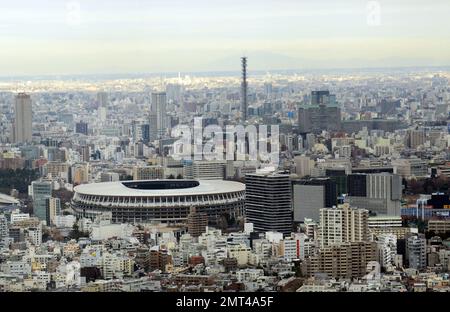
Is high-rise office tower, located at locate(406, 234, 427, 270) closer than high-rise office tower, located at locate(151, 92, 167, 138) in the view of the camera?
Yes

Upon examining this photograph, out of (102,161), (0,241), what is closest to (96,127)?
(102,161)

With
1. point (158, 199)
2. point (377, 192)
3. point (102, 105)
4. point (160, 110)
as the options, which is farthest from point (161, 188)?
point (377, 192)

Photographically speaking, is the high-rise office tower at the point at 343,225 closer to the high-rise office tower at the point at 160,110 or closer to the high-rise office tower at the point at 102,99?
the high-rise office tower at the point at 160,110

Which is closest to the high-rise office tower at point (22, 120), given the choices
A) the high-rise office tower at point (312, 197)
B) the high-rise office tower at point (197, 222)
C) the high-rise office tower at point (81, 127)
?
the high-rise office tower at point (81, 127)

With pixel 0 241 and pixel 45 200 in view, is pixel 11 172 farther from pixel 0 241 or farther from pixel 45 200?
pixel 0 241

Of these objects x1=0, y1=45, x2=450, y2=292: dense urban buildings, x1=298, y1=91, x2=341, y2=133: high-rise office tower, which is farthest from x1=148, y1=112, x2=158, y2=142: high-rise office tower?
x1=298, y1=91, x2=341, y2=133: high-rise office tower

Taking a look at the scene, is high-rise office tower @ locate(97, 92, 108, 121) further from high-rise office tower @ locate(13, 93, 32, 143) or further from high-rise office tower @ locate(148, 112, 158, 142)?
high-rise office tower @ locate(13, 93, 32, 143)

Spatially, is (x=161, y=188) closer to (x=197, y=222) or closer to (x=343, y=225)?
(x=197, y=222)
